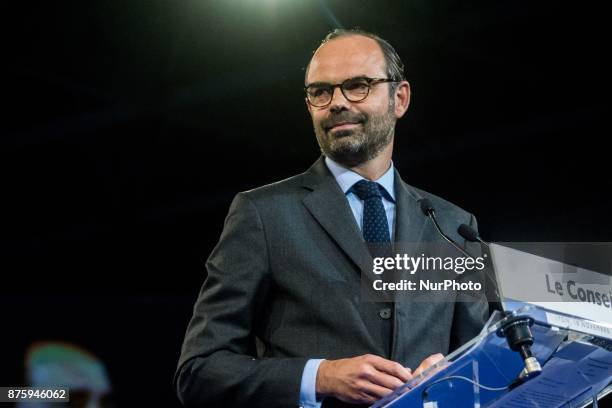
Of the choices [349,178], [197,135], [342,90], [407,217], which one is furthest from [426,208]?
[197,135]

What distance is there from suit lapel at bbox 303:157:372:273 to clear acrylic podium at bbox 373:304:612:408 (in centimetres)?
54

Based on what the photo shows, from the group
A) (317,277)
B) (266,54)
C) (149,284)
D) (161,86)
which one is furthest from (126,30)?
(317,277)

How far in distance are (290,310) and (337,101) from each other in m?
0.56

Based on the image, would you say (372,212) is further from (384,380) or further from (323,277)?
(384,380)

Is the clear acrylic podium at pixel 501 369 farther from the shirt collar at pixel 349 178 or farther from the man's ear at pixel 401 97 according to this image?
the man's ear at pixel 401 97

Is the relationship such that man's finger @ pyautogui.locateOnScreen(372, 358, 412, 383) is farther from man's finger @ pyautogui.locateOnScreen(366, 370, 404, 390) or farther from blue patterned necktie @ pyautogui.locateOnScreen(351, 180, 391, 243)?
blue patterned necktie @ pyautogui.locateOnScreen(351, 180, 391, 243)

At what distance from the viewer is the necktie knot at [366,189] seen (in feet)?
6.79

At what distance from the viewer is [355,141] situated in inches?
83.0

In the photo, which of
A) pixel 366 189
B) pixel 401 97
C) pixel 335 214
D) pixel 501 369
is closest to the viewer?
pixel 501 369

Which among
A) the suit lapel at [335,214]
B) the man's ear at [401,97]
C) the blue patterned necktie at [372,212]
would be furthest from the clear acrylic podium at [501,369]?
the man's ear at [401,97]

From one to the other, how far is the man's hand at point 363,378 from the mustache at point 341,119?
28.3 inches

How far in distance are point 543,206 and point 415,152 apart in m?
0.79

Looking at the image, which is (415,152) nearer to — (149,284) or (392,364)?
(149,284)

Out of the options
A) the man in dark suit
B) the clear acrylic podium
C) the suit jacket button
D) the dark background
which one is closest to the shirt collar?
the man in dark suit
